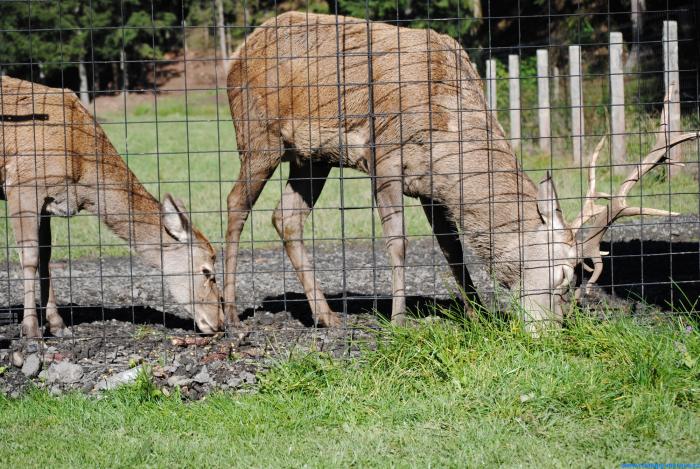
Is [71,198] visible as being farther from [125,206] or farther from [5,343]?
[5,343]

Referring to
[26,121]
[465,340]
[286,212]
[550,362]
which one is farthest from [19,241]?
[550,362]

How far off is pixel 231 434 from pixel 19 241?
10.4 ft

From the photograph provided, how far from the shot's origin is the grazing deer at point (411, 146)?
6.75 metres

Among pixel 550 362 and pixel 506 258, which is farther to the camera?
pixel 506 258

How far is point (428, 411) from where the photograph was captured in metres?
5.30

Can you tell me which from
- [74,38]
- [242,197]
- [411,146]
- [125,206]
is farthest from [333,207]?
[74,38]

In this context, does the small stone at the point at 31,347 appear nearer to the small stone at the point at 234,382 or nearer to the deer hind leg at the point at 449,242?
the small stone at the point at 234,382

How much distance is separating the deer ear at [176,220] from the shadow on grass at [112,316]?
74 cm

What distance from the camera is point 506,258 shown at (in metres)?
6.95

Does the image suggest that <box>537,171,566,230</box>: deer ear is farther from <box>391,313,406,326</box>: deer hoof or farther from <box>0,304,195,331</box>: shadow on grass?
<box>0,304,195,331</box>: shadow on grass

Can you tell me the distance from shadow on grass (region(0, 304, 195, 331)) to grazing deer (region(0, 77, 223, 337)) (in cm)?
25

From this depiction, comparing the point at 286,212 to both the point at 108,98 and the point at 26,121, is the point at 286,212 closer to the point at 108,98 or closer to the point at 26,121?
the point at 26,121

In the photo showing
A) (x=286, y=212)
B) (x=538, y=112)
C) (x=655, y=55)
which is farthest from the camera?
(x=538, y=112)

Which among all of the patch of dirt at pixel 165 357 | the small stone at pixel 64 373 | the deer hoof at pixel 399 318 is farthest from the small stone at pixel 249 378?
the deer hoof at pixel 399 318
